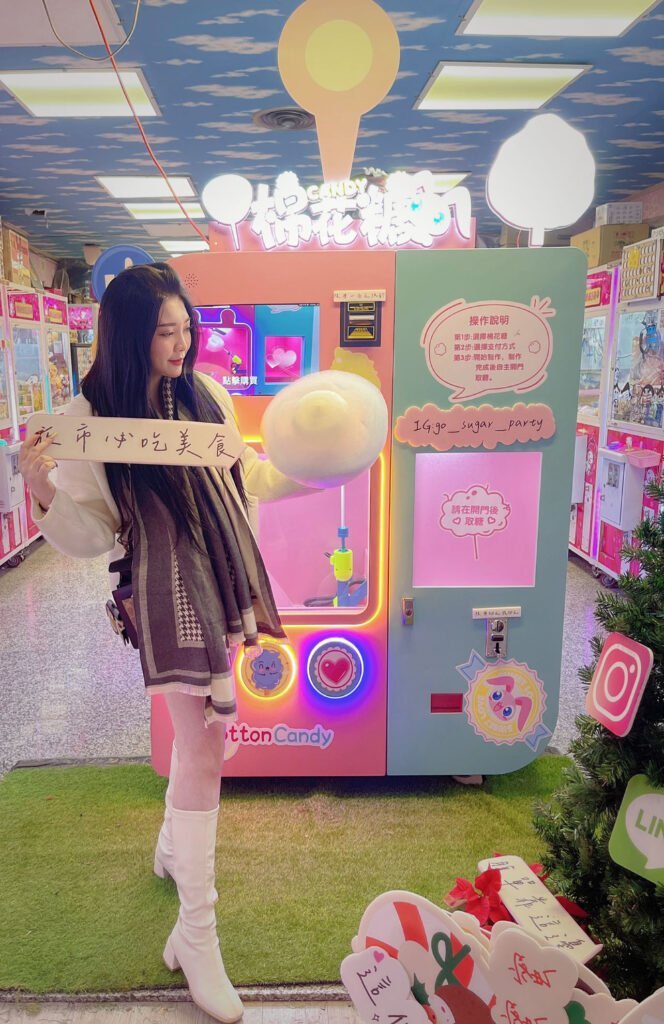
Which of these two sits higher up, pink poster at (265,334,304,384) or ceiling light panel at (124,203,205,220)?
ceiling light panel at (124,203,205,220)

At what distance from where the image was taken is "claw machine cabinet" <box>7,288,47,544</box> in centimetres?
543

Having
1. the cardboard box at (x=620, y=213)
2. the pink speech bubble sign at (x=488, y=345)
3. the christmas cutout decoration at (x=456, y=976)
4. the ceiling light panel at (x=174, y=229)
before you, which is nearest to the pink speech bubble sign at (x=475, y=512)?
the pink speech bubble sign at (x=488, y=345)

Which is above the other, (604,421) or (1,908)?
(604,421)

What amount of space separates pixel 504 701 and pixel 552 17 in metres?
2.84

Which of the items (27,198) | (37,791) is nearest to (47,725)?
(37,791)

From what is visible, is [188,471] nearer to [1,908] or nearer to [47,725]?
[1,908]

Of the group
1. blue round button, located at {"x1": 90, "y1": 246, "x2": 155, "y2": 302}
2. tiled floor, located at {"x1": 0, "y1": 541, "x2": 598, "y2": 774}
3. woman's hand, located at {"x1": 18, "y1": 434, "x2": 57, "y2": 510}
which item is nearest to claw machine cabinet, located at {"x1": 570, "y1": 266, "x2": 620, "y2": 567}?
tiled floor, located at {"x1": 0, "y1": 541, "x2": 598, "y2": 774}

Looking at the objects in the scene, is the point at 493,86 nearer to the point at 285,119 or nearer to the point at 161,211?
the point at 285,119

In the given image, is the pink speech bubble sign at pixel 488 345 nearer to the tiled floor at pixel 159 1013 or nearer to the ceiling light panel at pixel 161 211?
the tiled floor at pixel 159 1013

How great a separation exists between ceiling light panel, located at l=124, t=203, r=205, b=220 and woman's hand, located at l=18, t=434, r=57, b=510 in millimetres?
Result: 6022

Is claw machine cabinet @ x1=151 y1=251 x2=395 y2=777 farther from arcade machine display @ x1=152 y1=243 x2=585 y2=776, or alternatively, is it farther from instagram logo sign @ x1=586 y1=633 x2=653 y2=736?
instagram logo sign @ x1=586 y1=633 x2=653 y2=736

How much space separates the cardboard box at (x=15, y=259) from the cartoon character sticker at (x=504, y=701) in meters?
4.49

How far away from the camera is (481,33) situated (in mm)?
3346

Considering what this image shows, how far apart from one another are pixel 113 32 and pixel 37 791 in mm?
3152
